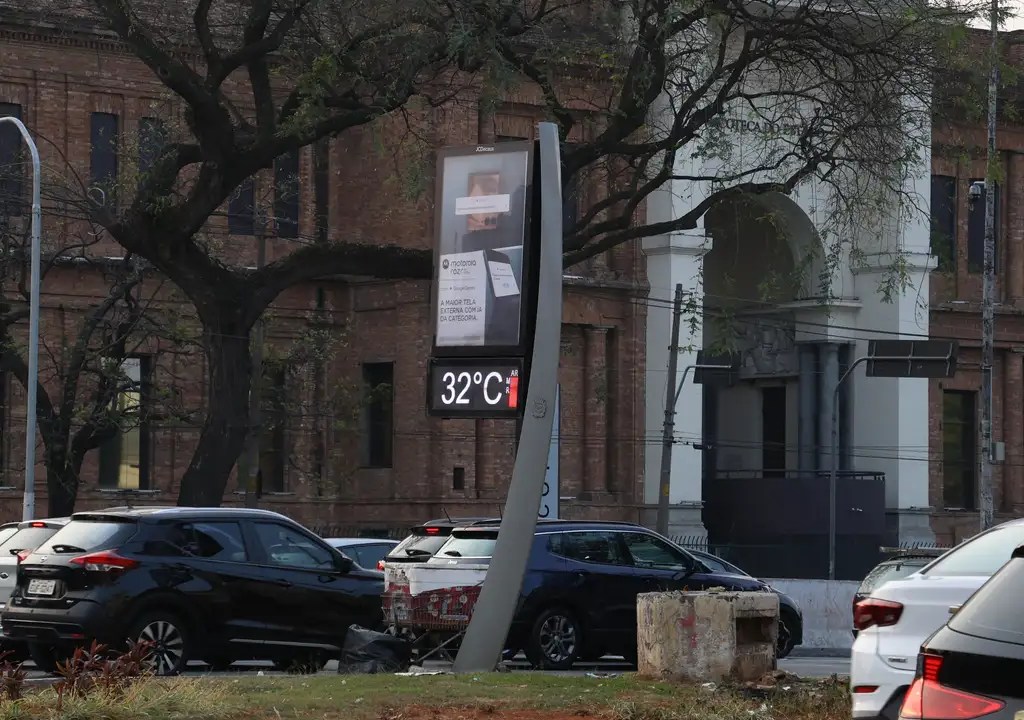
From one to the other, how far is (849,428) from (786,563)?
20.2 ft

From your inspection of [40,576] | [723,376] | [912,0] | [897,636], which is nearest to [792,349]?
[723,376]

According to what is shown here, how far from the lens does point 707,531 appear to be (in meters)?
49.2

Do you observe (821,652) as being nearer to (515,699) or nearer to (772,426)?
(515,699)

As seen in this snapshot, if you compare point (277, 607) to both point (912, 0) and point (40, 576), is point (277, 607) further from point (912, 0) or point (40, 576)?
point (912, 0)

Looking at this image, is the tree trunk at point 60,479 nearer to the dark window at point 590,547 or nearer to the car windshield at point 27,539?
the car windshield at point 27,539

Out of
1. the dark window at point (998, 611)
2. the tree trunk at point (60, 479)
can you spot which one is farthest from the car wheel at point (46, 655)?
the tree trunk at point (60, 479)

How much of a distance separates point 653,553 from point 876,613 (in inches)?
394

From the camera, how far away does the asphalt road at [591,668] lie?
18.2 metres

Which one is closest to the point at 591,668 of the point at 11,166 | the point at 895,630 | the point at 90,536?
the point at 90,536

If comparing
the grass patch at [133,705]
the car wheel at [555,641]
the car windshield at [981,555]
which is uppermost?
the car windshield at [981,555]

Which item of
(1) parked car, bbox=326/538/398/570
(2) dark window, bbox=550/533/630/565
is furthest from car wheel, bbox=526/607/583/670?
(1) parked car, bbox=326/538/398/570

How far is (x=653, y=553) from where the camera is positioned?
21438 millimetres

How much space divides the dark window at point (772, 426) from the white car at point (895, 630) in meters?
44.0

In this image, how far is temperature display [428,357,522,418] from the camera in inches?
633
